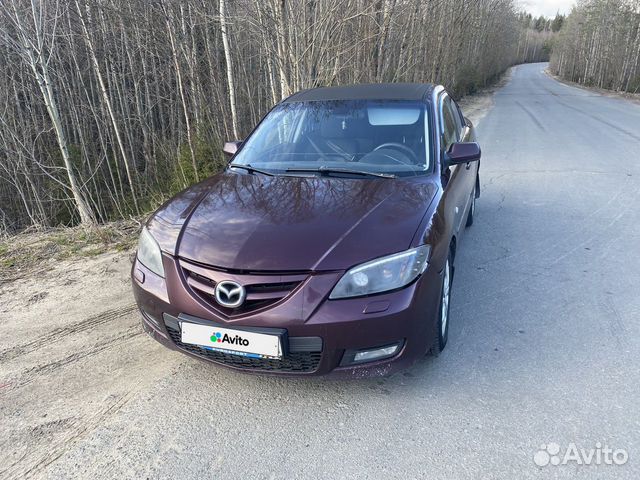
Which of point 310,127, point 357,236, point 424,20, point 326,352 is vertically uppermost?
point 424,20

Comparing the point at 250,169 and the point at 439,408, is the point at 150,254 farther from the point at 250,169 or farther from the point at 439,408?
the point at 439,408

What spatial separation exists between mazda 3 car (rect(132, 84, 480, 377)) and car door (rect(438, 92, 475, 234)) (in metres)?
0.07

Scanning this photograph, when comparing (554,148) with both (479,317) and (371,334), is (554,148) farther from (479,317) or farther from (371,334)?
(371,334)

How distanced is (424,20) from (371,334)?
16.8 metres

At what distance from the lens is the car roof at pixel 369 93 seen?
12.3 ft

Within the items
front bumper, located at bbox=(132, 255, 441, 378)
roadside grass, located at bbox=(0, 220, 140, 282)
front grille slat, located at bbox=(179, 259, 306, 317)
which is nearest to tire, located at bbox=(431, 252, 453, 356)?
front bumper, located at bbox=(132, 255, 441, 378)

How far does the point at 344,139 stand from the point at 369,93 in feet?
2.10

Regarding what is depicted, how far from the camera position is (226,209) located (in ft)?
8.95

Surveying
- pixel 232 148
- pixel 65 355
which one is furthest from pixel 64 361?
pixel 232 148

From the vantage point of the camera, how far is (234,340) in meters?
2.22

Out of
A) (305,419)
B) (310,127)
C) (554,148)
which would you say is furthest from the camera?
(554,148)

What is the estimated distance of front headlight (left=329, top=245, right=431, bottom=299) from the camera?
217cm

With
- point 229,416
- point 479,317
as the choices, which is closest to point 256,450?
point 229,416

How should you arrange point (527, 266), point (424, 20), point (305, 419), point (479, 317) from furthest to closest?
point (424, 20) < point (527, 266) < point (479, 317) < point (305, 419)
